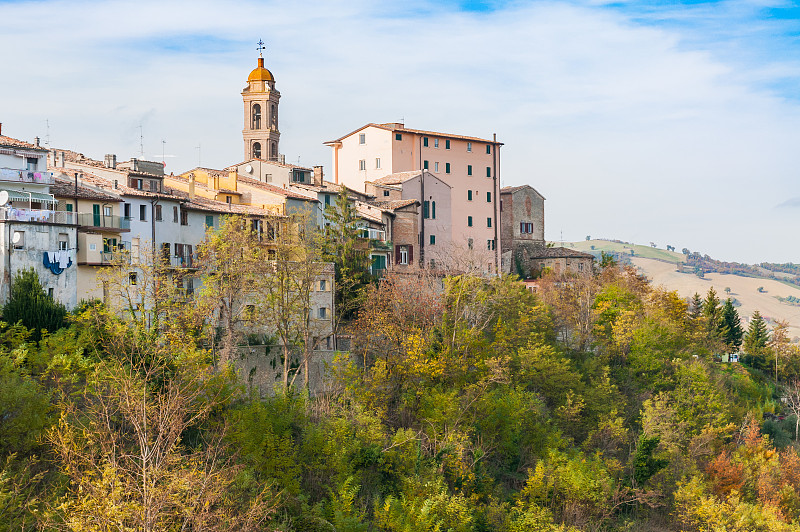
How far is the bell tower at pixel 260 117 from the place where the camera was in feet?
238

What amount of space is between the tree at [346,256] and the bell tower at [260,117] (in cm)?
1945

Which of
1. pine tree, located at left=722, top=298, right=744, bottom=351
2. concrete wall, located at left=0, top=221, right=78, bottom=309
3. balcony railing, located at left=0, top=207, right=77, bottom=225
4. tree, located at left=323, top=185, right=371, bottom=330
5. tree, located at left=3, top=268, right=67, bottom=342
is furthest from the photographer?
pine tree, located at left=722, top=298, right=744, bottom=351

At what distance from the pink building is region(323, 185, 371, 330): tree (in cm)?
1766

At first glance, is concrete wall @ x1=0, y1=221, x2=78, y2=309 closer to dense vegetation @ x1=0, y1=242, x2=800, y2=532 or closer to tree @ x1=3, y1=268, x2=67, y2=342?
tree @ x1=3, y1=268, x2=67, y2=342

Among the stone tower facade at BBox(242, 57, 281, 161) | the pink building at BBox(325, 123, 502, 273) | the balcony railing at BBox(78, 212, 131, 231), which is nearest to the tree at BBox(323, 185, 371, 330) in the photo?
the balcony railing at BBox(78, 212, 131, 231)

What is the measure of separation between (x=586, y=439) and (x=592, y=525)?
8.62m

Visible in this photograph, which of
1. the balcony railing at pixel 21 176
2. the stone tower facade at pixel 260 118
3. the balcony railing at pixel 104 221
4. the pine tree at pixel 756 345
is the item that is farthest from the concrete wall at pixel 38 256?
the pine tree at pixel 756 345

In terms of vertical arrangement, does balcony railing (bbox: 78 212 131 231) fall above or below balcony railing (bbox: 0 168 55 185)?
below

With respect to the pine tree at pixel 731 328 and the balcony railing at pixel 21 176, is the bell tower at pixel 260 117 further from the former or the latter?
the pine tree at pixel 731 328

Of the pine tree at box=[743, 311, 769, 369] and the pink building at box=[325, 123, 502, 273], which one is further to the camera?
the pine tree at box=[743, 311, 769, 369]

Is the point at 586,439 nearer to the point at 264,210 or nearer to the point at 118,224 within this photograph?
the point at 264,210

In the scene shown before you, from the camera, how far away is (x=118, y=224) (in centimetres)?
4462

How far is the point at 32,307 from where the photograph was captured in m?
37.2

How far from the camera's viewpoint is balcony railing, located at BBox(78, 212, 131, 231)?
42875 millimetres
